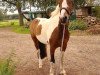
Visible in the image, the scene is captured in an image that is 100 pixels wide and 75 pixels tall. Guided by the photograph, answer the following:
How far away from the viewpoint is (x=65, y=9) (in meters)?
6.97

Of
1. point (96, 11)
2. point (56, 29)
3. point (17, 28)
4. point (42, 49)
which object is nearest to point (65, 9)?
point (56, 29)

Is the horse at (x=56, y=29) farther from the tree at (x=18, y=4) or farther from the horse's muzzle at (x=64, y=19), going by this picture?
the tree at (x=18, y=4)

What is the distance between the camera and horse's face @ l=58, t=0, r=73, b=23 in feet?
22.6

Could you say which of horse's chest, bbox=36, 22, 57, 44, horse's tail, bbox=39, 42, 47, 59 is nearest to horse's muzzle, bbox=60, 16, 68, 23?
horse's chest, bbox=36, 22, 57, 44

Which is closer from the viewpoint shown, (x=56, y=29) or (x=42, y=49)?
(x=56, y=29)

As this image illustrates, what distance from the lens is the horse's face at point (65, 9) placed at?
6.89 metres

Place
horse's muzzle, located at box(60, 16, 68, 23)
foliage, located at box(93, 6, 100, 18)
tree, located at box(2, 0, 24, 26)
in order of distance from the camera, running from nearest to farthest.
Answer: horse's muzzle, located at box(60, 16, 68, 23) → foliage, located at box(93, 6, 100, 18) → tree, located at box(2, 0, 24, 26)

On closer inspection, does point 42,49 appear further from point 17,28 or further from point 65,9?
point 17,28

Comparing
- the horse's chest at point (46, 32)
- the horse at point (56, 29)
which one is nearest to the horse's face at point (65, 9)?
the horse at point (56, 29)

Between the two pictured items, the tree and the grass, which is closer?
the grass

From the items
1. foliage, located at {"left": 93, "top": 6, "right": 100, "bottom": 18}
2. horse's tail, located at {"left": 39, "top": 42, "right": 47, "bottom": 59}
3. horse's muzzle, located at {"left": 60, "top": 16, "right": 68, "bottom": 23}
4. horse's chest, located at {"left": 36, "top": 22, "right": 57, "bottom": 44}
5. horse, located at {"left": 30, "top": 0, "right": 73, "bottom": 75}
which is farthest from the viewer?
foliage, located at {"left": 93, "top": 6, "right": 100, "bottom": 18}

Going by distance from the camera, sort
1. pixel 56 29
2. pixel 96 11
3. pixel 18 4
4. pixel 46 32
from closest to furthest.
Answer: pixel 56 29
pixel 46 32
pixel 96 11
pixel 18 4

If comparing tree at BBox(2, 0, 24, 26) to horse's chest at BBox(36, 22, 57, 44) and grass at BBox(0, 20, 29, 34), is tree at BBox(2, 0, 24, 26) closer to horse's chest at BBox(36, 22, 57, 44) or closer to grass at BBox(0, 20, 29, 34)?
grass at BBox(0, 20, 29, 34)

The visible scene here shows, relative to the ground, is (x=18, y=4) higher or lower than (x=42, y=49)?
lower
